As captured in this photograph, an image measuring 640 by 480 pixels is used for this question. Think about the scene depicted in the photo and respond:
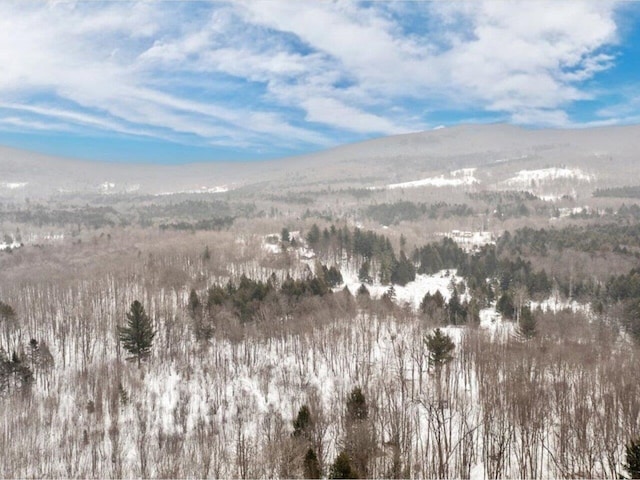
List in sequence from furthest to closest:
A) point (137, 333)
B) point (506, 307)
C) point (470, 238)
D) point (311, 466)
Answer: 1. point (470, 238)
2. point (506, 307)
3. point (137, 333)
4. point (311, 466)

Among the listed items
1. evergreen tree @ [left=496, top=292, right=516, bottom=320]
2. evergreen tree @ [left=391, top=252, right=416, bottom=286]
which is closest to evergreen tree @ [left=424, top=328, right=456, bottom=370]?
evergreen tree @ [left=496, top=292, right=516, bottom=320]

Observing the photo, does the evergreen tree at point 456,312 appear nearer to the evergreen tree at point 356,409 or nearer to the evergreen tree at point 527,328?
the evergreen tree at point 527,328

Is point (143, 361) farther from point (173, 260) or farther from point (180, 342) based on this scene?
point (173, 260)

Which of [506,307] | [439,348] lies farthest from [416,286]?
[439,348]

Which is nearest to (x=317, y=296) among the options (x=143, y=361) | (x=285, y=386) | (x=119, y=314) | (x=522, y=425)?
(x=285, y=386)

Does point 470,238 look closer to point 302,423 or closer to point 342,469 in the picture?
point 302,423

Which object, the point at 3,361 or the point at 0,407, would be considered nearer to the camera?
the point at 0,407

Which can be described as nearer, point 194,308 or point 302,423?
point 302,423

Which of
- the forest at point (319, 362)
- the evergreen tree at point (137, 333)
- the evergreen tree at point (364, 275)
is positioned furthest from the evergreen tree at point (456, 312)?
the evergreen tree at point (137, 333)

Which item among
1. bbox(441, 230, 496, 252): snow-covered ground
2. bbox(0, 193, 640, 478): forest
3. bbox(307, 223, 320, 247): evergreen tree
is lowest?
bbox(0, 193, 640, 478): forest

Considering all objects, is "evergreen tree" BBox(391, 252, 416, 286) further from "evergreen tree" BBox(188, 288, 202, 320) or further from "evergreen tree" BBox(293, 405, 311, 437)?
"evergreen tree" BBox(293, 405, 311, 437)

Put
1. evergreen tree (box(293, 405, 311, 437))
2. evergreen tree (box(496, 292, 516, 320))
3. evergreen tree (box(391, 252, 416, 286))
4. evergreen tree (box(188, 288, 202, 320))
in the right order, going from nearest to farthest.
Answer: evergreen tree (box(293, 405, 311, 437)), evergreen tree (box(188, 288, 202, 320)), evergreen tree (box(496, 292, 516, 320)), evergreen tree (box(391, 252, 416, 286))
